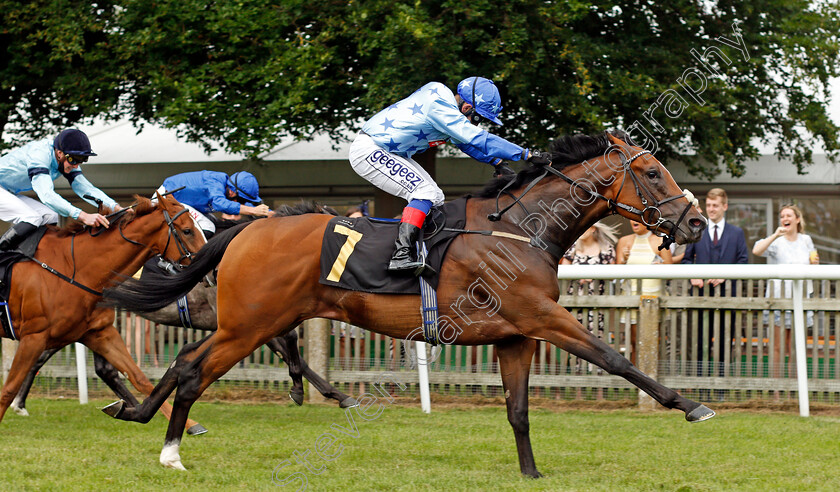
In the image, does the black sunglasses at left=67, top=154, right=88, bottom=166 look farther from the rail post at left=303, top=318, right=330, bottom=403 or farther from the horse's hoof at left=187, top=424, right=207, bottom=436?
the rail post at left=303, top=318, right=330, bottom=403

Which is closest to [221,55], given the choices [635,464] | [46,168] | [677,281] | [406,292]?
[46,168]

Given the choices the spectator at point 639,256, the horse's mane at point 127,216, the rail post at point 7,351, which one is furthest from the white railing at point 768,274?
the rail post at point 7,351

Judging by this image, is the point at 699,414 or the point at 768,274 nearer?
the point at 699,414

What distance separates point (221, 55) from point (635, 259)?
226 inches

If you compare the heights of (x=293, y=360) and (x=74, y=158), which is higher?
(x=74, y=158)

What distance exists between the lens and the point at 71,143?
5.87m

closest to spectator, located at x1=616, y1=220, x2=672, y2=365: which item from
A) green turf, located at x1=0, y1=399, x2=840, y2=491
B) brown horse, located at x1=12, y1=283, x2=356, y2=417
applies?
green turf, located at x1=0, y1=399, x2=840, y2=491

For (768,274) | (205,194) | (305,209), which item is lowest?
(768,274)

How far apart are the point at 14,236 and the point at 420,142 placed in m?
2.91

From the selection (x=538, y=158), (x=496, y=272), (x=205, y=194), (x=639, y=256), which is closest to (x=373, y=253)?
(x=496, y=272)

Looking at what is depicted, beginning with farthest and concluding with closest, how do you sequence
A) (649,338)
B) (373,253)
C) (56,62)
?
(56,62) → (649,338) → (373,253)

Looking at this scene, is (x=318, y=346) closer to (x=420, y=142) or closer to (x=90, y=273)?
(x=90, y=273)

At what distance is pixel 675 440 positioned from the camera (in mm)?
5672

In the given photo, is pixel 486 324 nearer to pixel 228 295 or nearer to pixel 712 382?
pixel 228 295
